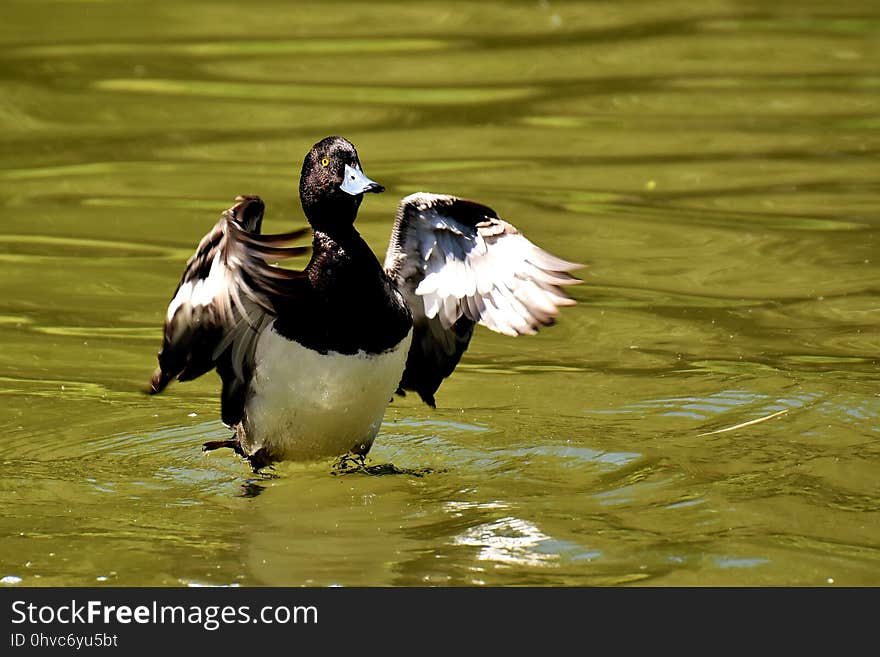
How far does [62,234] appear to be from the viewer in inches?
446

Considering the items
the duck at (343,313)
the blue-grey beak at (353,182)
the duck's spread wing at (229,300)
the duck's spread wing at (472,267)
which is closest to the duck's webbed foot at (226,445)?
the duck at (343,313)

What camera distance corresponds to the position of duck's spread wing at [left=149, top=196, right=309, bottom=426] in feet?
20.9

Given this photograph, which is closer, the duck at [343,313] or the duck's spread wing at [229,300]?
the duck's spread wing at [229,300]

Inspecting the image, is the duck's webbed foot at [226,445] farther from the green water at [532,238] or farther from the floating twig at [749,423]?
the floating twig at [749,423]

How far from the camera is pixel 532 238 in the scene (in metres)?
11.0

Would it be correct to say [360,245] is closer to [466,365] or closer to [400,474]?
[400,474]

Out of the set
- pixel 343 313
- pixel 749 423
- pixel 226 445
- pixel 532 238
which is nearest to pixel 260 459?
pixel 226 445

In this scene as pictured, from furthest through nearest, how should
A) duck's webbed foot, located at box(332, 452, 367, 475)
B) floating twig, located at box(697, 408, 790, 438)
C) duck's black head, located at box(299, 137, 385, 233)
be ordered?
1. floating twig, located at box(697, 408, 790, 438)
2. duck's webbed foot, located at box(332, 452, 367, 475)
3. duck's black head, located at box(299, 137, 385, 233)

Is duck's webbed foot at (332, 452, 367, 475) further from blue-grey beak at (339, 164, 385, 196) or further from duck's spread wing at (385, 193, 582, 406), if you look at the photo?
Answer: blue-grey beak at (339, 164, 385, 196)

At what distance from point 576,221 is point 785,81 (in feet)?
13.7

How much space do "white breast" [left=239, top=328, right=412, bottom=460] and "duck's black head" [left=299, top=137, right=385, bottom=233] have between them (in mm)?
574

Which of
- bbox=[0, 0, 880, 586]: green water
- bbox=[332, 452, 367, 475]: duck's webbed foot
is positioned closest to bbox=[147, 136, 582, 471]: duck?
bbox=[332, 452, 367, 475]: duck's webbed foot

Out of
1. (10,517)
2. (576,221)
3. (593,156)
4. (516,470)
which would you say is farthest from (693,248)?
(10,517)

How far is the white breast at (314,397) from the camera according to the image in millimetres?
7230
